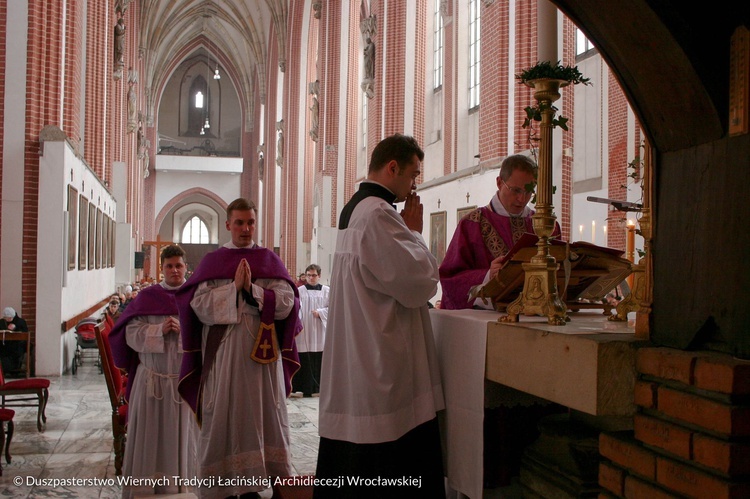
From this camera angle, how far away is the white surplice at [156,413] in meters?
4.64

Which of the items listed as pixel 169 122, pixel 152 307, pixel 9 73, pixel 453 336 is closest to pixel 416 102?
pixel 9 73

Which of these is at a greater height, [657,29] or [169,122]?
[169,122]

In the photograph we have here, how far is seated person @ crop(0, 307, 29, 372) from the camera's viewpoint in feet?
31.8

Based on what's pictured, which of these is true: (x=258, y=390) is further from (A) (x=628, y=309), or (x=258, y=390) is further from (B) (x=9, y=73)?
(B) (x=9, y=73)

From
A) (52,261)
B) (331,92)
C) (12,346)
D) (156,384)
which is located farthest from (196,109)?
(156,384)

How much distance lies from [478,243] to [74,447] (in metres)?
4.66

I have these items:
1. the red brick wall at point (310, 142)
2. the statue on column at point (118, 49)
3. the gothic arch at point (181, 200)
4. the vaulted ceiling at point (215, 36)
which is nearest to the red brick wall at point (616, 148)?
the statue on column at point (118, 49)

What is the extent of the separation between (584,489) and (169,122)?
42.6 m

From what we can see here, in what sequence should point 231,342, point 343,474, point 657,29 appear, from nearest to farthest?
point 657,29
point 343,474
point 231,342

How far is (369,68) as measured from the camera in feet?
53.5

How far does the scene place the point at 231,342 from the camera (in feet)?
14.7

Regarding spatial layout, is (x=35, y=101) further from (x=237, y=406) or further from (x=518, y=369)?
(x=518, y=369)

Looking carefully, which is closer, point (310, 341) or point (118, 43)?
point (310, 341)

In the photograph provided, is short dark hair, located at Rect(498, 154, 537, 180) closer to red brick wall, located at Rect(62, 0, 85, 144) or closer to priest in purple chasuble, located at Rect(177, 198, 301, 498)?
priest in purple chasuble, located at Rect(177, 198, 301, 498)
